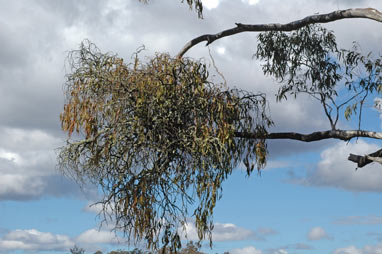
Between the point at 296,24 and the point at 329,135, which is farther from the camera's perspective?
the point at 329,135

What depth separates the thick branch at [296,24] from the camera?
36.5 ft

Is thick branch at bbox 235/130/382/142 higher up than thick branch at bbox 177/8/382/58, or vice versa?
thick branch at bbox 177/8/382/58

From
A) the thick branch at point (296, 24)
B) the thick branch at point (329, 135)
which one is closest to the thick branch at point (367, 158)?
the thick branch at point (329, 135)

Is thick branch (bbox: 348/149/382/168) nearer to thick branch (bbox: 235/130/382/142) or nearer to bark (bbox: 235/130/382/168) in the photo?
bark (bbox: 235/130/382/168)

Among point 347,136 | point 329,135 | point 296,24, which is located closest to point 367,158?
point 347,136

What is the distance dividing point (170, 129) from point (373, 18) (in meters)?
4.35

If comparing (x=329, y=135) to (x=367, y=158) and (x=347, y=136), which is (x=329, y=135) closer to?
(x=347, y=136)

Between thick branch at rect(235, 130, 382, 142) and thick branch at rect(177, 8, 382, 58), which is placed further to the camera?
thick branch at rect(235, 130, 382, 142)

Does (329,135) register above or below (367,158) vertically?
above

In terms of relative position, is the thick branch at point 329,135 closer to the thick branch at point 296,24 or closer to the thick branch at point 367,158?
the thick branch at point 367,158

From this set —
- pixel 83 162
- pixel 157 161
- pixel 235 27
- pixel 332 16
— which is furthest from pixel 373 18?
pixel 83 162

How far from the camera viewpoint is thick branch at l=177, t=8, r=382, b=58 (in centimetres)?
1112

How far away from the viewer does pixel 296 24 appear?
12266 millimetres

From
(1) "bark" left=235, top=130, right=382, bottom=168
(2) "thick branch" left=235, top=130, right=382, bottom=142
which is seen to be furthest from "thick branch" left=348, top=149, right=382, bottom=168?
(2) "thick branch" left=235, top=130, right=382, bottom=142
